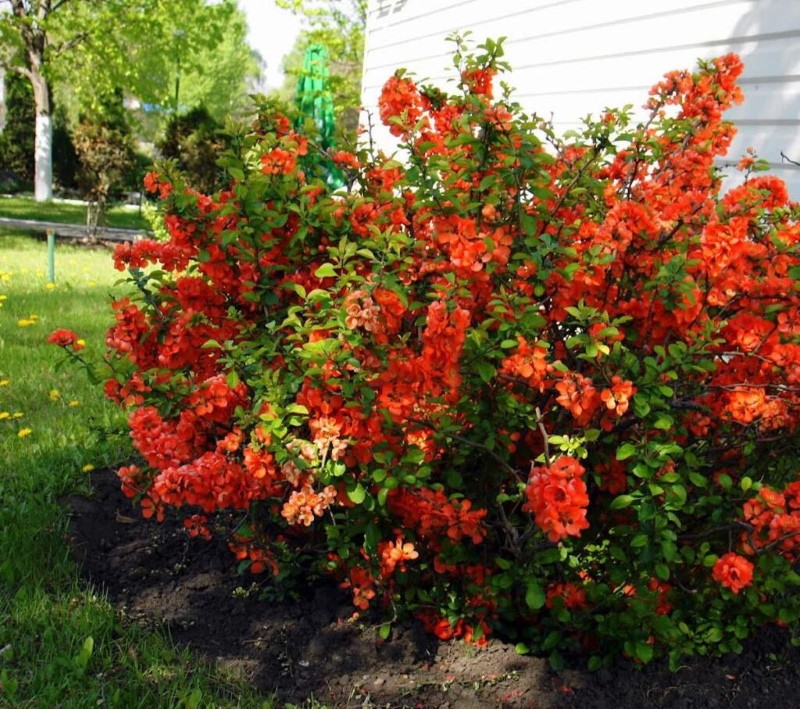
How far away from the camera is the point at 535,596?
2184mm

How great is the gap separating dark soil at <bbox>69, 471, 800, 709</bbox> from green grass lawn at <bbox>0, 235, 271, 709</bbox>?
111 millimetres

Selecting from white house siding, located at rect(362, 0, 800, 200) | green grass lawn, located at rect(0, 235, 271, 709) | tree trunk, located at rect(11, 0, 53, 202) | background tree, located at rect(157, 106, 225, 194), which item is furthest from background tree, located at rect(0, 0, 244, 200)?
green grass lawn, located at rect(0, 235, 271, 709)

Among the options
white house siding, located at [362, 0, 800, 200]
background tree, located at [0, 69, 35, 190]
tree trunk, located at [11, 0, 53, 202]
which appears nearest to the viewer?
white house siding, located at [362, 0, 800, 200]

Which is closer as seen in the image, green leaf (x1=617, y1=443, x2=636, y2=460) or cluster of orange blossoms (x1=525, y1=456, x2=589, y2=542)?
cluster of orange blossoms (x1=525, y1=456, x2=589, y2=542)

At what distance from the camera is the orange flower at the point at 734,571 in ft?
6.56

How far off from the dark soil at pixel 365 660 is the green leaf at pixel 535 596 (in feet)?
0.92

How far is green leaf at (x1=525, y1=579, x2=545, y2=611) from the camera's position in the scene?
216 centimetres

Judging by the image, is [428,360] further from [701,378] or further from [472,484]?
[701,378]

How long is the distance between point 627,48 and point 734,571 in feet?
12.8

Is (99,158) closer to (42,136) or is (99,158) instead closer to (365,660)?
(42,136)

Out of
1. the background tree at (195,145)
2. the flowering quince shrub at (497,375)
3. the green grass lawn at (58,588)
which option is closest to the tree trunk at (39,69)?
the background tree at (195,145)

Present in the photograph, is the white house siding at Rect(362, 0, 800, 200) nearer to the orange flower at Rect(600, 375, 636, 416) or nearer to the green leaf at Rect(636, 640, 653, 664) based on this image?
the orange flower at Rect(600, 375, 636, 416)

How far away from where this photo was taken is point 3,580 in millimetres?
2764

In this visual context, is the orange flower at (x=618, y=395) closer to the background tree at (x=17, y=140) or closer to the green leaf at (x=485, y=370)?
the green leaf at (x=485, y=370)
